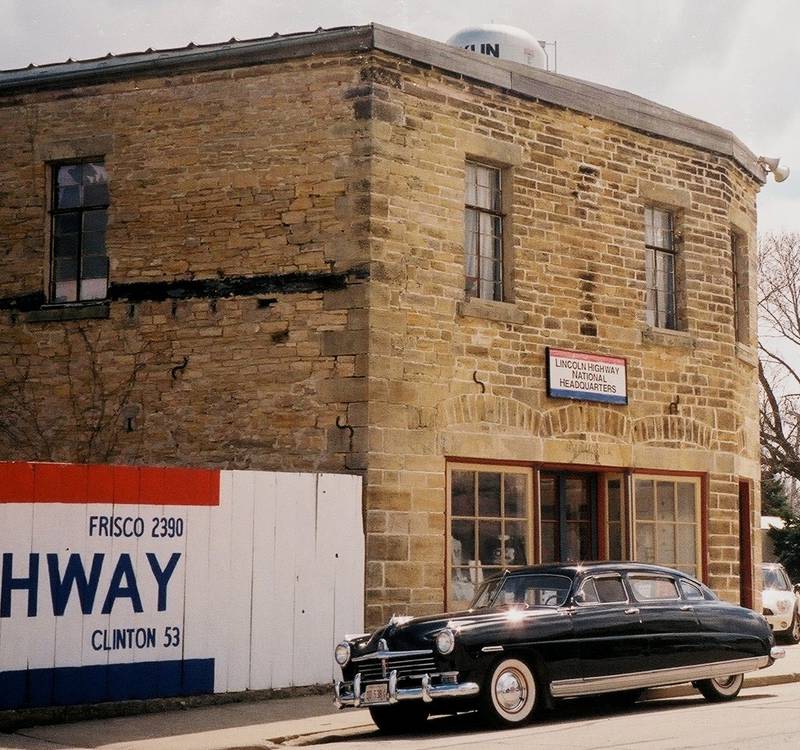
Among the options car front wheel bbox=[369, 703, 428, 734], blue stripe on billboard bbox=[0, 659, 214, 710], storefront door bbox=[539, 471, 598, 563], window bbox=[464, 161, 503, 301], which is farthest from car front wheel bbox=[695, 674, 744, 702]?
window bbox=[464, 161, 503, 301]

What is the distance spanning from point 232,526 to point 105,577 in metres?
1.47

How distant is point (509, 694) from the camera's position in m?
11.5

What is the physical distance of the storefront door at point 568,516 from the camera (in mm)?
17312

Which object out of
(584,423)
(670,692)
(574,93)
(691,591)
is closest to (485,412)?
(584,423)

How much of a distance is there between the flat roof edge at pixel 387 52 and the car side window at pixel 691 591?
21.8 ft

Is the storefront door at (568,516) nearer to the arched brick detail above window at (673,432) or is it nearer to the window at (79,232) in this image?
the arched brick detail above window at (673,432)

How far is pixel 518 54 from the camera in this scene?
64.2ft

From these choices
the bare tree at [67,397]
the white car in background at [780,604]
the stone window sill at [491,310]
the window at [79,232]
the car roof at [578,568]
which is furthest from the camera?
the white car in background at [780,604]

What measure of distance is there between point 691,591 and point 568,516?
4.41 metres

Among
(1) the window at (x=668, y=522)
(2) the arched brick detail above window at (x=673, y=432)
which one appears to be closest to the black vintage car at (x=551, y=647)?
(1) the window at (x=668, y=522)

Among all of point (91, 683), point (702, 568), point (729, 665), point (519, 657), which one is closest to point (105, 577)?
point (91, 683)

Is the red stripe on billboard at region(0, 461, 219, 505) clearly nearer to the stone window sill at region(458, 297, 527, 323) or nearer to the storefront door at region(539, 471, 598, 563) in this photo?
the stone window sill at region(458, 297, 527, 323)

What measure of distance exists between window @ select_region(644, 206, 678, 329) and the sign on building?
4.23 ft

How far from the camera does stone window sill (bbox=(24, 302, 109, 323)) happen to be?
1645 centimetres
